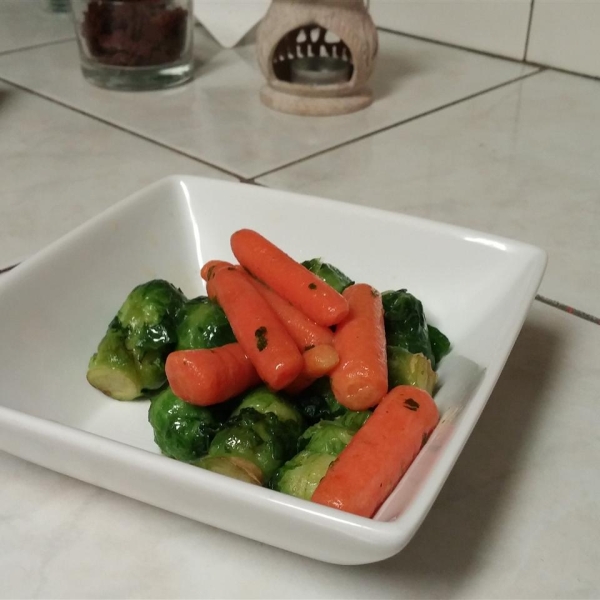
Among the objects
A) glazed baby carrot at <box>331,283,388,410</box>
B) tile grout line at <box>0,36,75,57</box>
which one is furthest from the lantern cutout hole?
glazed baby carrot at <box>331,283,388,410</box>

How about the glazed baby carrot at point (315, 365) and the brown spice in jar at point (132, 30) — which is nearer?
the glazed baby carrot at point (315, 365)

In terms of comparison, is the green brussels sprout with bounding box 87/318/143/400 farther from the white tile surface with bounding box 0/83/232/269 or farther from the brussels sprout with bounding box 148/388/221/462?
the white tile surface with bounding box 0/83/232/269

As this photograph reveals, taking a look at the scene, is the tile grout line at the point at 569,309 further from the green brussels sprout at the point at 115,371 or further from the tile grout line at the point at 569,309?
the green brussels sprout at the point at 115,371

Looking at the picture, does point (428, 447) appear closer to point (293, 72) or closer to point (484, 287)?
point (484, 287)

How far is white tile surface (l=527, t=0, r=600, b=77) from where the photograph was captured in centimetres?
175

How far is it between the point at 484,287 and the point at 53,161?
2.75 ft

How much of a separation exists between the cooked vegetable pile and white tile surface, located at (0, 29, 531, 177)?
541 mm

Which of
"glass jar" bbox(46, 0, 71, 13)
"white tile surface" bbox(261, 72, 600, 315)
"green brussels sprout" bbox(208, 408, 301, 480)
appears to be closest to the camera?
"green brussels sprout" bbox(208, 408, 301, 480)

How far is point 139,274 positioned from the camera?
36.5 inches

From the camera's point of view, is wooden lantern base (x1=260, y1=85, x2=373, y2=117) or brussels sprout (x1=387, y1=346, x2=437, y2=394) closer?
brussels sprout (x1=387, y1=346, x2=437, y2=394)

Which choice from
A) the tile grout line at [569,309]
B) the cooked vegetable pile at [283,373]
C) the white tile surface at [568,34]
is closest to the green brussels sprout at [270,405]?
the cooked vegetable pile at [283,373]

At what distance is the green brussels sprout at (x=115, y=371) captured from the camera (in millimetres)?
782

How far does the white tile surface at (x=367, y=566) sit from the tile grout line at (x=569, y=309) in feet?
0.75

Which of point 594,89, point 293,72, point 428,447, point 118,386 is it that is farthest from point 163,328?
point 594,89
